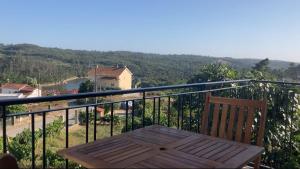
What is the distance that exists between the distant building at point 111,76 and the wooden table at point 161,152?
41310 millimetres

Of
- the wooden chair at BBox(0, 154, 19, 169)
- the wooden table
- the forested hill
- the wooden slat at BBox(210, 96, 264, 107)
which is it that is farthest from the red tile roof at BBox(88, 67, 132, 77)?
the wooden chair at BBox(0, 154, 19, 169)

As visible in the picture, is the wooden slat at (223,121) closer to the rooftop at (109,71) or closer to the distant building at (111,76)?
the distant building at (111,76)

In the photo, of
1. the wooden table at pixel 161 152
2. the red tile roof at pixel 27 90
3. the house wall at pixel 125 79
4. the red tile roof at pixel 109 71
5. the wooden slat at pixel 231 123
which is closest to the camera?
the wooden table at pixel 161 152

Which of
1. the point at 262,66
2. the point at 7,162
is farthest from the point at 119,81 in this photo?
the point at 7,162

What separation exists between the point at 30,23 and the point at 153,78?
3134 cm

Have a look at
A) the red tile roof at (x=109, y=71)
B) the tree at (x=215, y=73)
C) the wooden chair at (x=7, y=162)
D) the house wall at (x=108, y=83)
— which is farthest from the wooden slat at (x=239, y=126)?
the house wall at (x=108, y=83)

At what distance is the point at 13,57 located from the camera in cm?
4197

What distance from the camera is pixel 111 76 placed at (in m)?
47.3

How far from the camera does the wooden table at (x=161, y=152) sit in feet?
5.19

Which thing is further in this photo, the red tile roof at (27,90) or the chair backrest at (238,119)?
the red tile roof at (27,90)

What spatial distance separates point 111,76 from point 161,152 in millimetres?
46008

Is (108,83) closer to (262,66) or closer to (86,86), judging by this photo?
(86,86)

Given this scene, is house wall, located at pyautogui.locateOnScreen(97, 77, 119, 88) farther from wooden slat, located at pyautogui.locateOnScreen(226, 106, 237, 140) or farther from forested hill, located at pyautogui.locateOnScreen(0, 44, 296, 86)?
wooden slat, located at pyautogui.locateOnScreen(226, 106, 237, 140)

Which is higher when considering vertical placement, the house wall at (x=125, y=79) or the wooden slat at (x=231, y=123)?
the wooden slat at (x=231, y=123)
